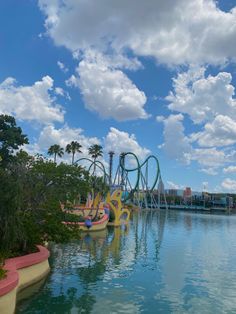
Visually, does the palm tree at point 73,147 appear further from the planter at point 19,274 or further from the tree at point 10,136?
the planter at point 19,274

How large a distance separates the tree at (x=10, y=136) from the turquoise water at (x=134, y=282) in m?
16.9

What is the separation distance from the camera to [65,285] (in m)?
21.9

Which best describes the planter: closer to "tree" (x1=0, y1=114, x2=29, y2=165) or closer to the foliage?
the foliage

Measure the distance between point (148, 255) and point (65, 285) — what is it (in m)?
14.5

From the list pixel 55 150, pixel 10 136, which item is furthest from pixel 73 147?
pixel 10 136

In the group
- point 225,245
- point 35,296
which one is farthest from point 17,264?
point 225,245

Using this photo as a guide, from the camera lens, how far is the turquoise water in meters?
18.5

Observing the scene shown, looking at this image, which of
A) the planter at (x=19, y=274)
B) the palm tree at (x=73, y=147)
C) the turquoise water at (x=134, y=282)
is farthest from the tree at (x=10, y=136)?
the palm tree at (x=73, y=147)

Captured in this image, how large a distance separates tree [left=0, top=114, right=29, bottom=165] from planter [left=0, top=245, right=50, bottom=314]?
2552 cm

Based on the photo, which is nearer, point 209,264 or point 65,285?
point 65,285

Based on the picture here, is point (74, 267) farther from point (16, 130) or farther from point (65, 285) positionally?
point (16, 130)

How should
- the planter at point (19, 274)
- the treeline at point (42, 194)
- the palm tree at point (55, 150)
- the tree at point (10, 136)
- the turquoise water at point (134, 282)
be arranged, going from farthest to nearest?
1. the palm tree at point (55, 150)
2. the tree at point (10, 136)
3. the treeline at point (42, 194)
4. the turquoise water at point (134, 282)
5. the planter at point (19, 274)

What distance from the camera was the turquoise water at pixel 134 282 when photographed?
18.5 meters

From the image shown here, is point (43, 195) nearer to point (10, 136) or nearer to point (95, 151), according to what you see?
point (10, 136)
